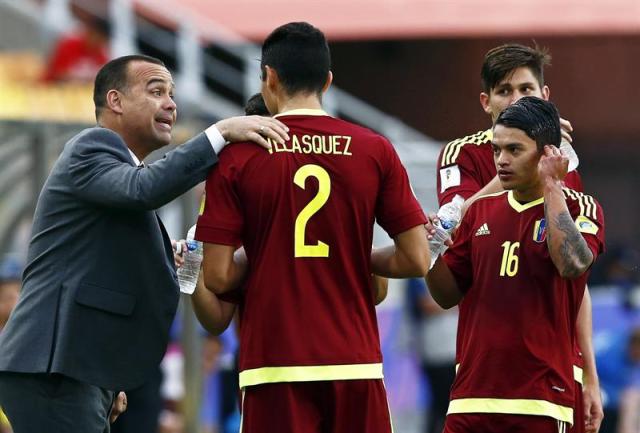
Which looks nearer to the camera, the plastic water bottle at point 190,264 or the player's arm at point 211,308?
the player's arm at point 211,308

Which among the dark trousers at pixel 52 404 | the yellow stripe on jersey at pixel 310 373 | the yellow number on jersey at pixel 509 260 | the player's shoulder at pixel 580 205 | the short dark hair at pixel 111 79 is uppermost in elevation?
the short dark hair at pixel 111 79

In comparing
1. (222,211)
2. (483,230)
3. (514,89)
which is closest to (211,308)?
(222,211)

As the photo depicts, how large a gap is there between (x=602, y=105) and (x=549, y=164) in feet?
51.5

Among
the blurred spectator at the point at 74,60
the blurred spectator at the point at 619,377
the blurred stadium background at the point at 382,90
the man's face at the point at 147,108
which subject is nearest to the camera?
the man's face at the point at 147,108

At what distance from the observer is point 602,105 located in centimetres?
2095

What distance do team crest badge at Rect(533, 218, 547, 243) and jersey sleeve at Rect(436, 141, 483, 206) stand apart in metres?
0.43

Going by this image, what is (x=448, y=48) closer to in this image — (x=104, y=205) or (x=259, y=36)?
(x=259, y=36)

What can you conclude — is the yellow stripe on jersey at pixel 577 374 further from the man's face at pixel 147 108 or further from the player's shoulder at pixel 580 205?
the man's face at pixel 147 108

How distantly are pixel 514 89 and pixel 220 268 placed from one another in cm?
178

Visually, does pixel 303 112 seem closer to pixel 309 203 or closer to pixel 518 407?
pixel 309 203

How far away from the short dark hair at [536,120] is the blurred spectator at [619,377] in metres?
6.25

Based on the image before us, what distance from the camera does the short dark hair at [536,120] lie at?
5754 mm

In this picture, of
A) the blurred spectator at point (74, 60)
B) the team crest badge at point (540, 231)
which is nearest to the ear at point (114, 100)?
the team crest badge at point (540, 231)

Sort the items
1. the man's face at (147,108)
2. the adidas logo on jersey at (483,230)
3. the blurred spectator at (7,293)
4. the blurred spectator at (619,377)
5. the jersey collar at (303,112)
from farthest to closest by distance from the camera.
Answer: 1. the blurred spectator at (619,377)
2. the blurred spectator at (7,293)
3. the adidas logo on jersey at (483,230)
4. the man's face at (147,108)
5. the jersey collar at (303,112)
